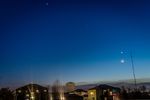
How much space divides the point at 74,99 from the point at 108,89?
1054 centimetres

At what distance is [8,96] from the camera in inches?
2413

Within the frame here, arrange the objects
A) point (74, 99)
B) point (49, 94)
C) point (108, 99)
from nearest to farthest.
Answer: point (108, 99)
point (74, 99)
point (49, 94)

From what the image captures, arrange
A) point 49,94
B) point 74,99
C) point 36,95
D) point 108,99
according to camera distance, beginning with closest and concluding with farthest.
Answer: point 108,99, point 74,99, point 36,95, point 49,94

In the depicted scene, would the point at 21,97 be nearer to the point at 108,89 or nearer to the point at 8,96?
the point at 8,96

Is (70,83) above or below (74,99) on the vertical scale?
above

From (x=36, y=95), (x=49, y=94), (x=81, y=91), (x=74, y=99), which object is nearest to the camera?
(x=74, y=99)

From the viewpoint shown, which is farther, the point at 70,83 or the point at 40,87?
the point at 40,87

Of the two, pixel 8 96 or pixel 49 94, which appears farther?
pixel 49 94

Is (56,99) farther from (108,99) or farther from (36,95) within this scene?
(108,99)

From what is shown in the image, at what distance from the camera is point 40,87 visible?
3260 inches

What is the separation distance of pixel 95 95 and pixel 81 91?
16.8 meters

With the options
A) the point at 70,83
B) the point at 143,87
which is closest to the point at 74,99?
the point at 70,83

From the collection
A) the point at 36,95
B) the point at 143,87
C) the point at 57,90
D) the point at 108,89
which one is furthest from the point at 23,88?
the point at 143,87

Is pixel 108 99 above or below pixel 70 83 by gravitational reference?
below
